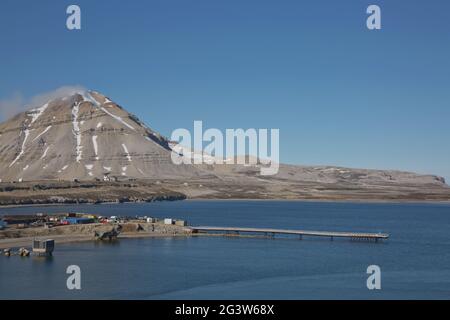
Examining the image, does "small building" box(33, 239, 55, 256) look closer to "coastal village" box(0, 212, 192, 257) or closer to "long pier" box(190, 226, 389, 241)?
"coastal village" box(0, 212, 192, 257)

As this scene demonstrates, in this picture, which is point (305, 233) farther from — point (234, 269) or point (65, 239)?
point (65, 239)

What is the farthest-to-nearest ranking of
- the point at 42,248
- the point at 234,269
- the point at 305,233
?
the point at 305,233 < the point at 42,248 < the point at 234,269

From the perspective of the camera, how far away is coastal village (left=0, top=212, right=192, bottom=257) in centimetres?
6125

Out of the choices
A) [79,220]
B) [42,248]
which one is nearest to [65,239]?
[42,248]

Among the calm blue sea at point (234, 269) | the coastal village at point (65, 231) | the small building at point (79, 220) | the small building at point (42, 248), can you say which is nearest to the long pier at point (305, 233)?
the calm blue sea at point (234, 269)

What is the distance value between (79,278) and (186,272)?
9.47 meters

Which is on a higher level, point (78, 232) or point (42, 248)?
point (42, 248)

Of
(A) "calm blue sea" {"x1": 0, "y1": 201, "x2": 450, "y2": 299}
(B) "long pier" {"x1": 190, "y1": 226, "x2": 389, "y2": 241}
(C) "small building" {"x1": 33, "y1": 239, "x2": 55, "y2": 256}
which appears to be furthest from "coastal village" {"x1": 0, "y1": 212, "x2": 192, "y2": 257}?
(B) "long pier" {"x1": 190, "y1": 226, "x2": 389, "y2": 241}

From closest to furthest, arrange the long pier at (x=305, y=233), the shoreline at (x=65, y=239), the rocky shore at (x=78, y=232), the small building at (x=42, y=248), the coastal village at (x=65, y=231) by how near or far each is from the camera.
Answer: the small building at (x=42, y=248) < the coastal village at (x=65, y=231) < the shoreline at (x=65, y=239) < the rocky shore at (x=78, y=232) < the long pier at (x=305, y=233)

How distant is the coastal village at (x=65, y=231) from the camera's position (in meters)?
61.2

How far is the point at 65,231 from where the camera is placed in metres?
75.6

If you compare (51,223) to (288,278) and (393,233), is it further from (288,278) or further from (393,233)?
(393,233)

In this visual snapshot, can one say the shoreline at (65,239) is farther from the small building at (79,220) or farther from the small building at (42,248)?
the small building at (79,220)

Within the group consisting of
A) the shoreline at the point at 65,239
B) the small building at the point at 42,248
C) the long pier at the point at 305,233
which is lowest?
the long pier at the point at 305,233
